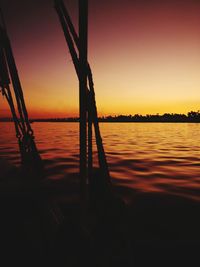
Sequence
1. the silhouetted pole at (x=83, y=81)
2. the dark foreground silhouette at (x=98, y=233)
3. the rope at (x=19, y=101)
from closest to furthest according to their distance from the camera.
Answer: the silhouetted pole at (x=83, y=81) < the dark foreground silhouette at (x=98, y=233) < the rope at (x=19, y=101)

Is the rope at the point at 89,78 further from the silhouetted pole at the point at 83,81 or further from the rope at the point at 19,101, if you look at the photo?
the rope at the point at 19,101

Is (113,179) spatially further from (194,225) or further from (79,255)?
(79,255)

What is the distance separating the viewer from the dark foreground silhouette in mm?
2791

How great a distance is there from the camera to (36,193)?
532 cm

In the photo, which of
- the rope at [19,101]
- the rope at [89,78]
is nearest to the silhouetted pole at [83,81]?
the rope at [89,78]

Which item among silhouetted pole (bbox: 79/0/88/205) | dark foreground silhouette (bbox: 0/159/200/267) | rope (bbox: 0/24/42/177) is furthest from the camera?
rope (bbox: 0/24/42/177)

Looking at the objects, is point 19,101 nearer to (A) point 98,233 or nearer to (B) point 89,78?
(B) point 89,78

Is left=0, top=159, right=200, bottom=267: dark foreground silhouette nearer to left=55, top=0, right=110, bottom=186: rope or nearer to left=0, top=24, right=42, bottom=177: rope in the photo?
left=55, top=0, right=110, bottom=186: rope

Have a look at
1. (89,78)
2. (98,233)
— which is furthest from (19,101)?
(98,233)

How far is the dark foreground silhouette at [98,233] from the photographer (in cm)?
279

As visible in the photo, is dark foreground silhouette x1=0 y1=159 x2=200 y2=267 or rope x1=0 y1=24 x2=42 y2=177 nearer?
dark foreground silhouette x1=0 y1=159 x2=200 y2=267

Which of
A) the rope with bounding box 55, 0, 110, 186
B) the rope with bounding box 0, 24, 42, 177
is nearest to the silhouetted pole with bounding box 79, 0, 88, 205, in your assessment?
the rope with bounding box 55, 0, 110, 186

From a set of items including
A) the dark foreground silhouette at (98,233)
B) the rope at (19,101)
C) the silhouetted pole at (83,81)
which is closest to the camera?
the silhouetted pole at (83,81)

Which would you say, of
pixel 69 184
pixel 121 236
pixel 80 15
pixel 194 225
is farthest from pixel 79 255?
pixel 69 184
